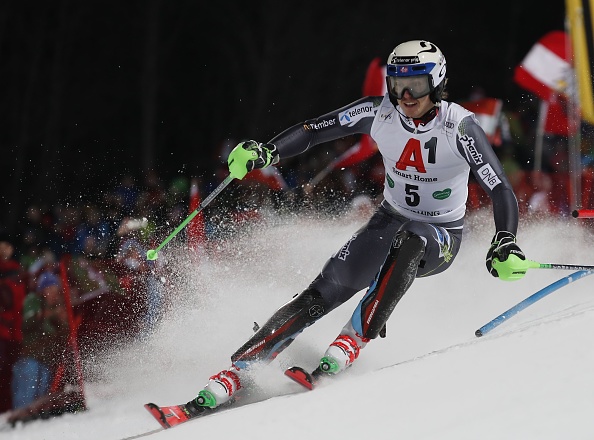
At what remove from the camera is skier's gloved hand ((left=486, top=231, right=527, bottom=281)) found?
3.57m

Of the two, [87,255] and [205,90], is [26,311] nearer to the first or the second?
[87,255]

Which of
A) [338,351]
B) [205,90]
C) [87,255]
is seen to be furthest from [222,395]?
[205,90]

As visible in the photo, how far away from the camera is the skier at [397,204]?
3.89 metres

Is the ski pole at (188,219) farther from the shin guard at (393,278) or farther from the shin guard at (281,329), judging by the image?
the shin guard at (393,278)

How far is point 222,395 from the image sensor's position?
4.03m

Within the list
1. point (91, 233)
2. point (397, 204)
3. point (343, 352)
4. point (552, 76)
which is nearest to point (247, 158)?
point (397, 204)

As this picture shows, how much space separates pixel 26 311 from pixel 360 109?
260 centimetres

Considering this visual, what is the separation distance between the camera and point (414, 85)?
3986 millimetres

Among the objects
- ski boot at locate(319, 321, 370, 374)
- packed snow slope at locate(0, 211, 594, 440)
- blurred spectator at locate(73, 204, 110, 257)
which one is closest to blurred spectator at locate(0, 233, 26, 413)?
packed snow slope at locate(0, 211, 594, 440)

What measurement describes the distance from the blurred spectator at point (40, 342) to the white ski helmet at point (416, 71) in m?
2.75

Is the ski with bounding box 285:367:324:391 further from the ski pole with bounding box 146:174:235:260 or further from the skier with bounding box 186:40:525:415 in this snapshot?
the ski pole with bounding box 146:174:235:260

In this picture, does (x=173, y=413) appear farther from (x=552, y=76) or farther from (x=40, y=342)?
(x=552, y=76)

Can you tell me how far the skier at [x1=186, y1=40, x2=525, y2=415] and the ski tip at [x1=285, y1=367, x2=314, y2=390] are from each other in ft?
0.40

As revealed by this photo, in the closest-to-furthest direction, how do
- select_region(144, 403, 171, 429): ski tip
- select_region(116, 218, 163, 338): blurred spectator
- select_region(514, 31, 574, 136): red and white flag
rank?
select_region(144, 403, 171, 429): ski tip < select_region(116, 218, 163, 338): blurred spectator < select_region(514, 31, 574, 136): red and white flag
